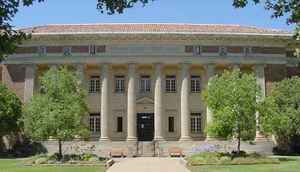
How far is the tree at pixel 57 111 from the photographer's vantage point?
25453 millimetres

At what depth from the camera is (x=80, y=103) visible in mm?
26938

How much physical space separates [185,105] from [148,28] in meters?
9.31

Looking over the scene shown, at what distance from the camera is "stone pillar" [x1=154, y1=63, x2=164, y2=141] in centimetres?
3741

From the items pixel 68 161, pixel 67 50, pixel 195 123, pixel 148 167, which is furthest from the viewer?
pixel 195 123

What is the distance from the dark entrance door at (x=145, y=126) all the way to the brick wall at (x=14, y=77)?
41.1 ft

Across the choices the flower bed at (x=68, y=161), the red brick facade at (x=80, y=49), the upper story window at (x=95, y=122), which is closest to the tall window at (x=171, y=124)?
the upper story window at (x=95, y=122)

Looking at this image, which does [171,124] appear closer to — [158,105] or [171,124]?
[171,124]

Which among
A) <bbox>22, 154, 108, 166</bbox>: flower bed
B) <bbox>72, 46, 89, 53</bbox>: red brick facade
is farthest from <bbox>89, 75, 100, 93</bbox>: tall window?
<bbox>22, 154, 108, 166</bbox>: flower bed

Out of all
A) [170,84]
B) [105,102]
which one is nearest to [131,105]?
[105,102]

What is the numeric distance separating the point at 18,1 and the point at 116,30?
3160 cm

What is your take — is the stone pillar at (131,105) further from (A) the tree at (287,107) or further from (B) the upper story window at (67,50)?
(A) the tree at (287,107)

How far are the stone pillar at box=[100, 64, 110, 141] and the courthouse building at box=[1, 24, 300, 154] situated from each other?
0.06 meters

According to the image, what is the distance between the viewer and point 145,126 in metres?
40.7

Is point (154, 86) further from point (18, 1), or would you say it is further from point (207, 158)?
point (18, 1)
